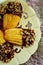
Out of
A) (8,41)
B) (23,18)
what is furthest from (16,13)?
(8,41)

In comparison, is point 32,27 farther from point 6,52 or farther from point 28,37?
point 6,52

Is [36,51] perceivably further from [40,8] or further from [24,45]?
[40,8]

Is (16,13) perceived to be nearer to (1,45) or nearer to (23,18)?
(23,18)

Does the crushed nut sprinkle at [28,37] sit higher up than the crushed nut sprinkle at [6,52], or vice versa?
the crushed nut sprinkle at [28,37]

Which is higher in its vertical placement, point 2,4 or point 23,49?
point 2,4

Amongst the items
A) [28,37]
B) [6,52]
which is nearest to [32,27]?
[28,37]

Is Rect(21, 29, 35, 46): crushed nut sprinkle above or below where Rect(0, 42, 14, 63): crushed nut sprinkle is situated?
above

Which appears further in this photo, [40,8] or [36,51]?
[40,8]

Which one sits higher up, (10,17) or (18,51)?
(10,17)

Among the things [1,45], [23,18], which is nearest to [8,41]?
[1,45]
